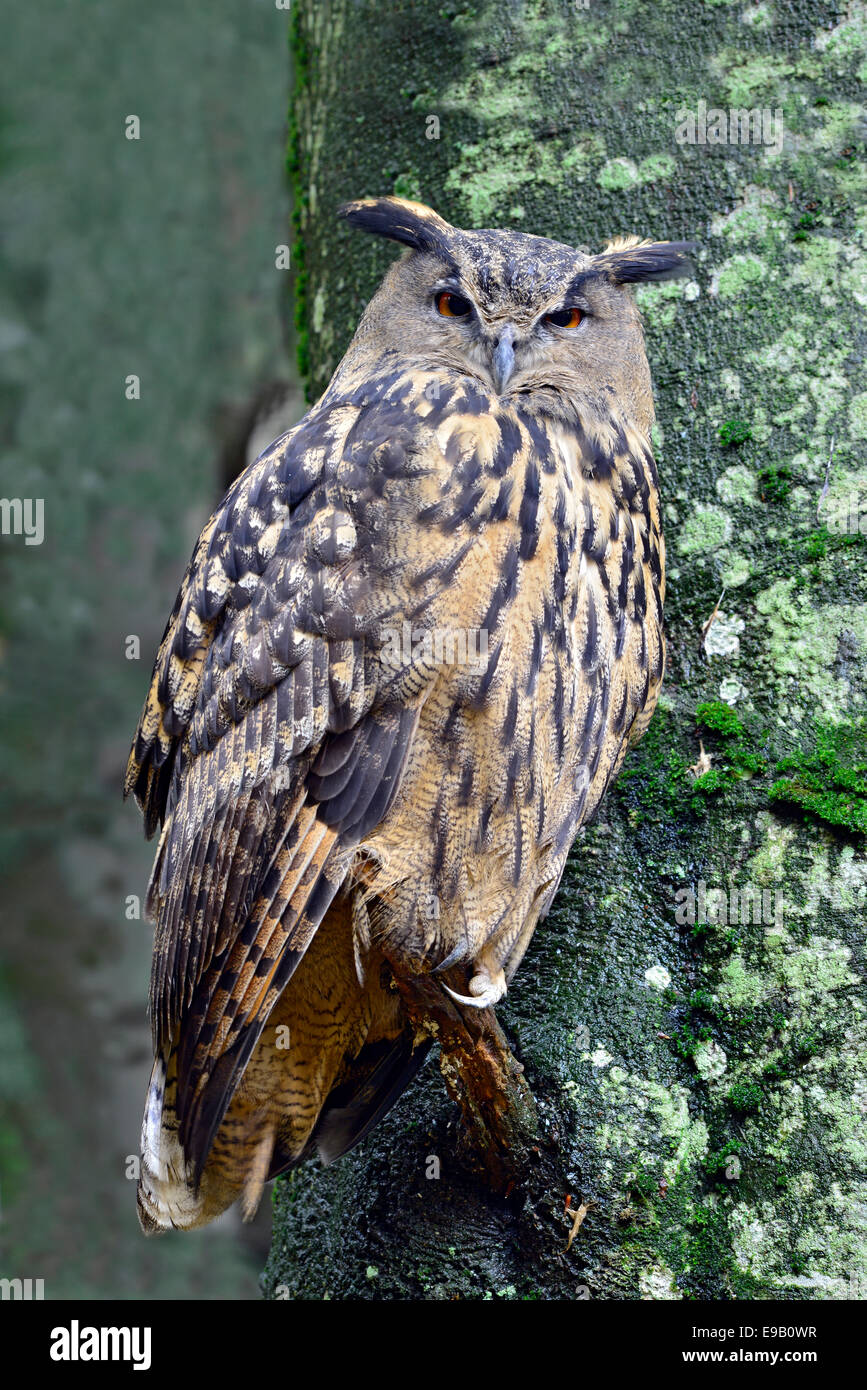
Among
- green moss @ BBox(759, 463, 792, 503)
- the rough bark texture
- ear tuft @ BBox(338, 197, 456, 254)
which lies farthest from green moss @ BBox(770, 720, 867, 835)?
ear tuft @ BBox(338, 197, 456, 254)

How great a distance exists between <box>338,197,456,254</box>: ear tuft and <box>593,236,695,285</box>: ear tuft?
343 mm

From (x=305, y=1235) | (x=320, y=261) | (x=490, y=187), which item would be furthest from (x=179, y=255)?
(x=305, y=1235)

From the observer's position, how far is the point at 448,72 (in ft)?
9.52

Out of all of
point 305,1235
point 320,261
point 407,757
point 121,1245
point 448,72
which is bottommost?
point 121,1245

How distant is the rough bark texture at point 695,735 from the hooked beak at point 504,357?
404mm

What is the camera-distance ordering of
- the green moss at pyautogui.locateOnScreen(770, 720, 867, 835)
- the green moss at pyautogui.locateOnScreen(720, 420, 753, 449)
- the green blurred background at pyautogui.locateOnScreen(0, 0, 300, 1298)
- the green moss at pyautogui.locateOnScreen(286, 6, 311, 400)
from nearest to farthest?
the green moss at pyautogui.locateOnScreen(770, 720, 867, 835) → the green moss at pyautogui.locateOnScreen(720, 420, 753, 449) → the green moss at pyautogui.locateOnScreen(286, 6, 311, 400) → the green blurred background at pyautogui.locateOnScreen(0, 0, 300, 1298)

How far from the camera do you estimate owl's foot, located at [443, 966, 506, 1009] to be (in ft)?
7.05

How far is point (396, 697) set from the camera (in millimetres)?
2117

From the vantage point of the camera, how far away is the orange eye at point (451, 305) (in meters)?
2.55

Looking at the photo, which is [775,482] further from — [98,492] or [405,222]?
[98,492]

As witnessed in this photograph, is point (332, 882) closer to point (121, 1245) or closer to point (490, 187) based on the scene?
point (490, 187)

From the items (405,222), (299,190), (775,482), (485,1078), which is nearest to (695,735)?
(775,482)

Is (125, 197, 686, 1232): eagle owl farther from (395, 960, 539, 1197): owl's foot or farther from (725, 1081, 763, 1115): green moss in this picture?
(725, 1081, 763, 1115): green moss
